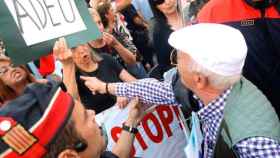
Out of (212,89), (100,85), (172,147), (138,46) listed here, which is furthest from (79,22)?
(138,46)

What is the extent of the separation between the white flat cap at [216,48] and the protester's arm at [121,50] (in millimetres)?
1954

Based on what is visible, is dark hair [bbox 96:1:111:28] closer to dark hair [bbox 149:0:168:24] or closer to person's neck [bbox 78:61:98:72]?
dark hair [bbox 149:0:168:24]

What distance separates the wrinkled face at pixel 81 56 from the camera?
3.19 m

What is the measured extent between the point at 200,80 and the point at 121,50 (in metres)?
1.98

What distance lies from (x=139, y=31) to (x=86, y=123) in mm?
3578

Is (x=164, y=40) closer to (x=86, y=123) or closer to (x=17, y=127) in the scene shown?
(x=86, y=123)

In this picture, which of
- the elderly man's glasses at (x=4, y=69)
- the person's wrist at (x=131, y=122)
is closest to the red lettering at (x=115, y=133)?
the person's wrist at (x=131, y=122)

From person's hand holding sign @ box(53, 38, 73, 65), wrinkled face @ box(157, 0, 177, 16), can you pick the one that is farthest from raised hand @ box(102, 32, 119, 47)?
person's hand holding sign @ box(53, 38, 73, 65)

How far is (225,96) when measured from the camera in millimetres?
1802

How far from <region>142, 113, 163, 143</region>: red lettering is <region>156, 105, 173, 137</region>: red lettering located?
0.04 metres

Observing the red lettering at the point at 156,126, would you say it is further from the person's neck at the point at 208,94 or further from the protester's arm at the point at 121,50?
the protester's arm at the point at 121,50

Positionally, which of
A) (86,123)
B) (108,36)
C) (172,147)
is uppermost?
(86,123)

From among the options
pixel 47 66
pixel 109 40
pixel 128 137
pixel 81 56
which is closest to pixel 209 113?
pixel 128 137

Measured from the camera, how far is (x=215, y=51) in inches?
68.2
